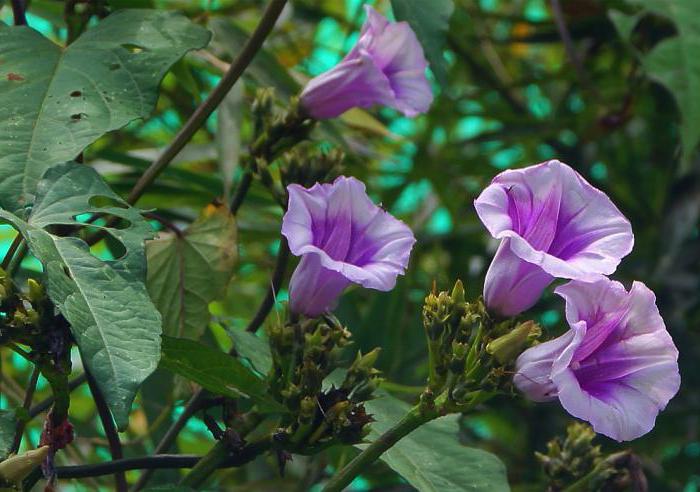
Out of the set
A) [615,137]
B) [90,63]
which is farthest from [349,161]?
[90,63]

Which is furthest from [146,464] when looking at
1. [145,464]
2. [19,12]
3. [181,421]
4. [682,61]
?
[682,61]

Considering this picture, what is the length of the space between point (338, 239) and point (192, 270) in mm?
236

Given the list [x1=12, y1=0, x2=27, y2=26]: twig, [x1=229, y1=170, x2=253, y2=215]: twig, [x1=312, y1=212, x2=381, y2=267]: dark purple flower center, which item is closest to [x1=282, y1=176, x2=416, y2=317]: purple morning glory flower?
[x1=312, y1=212, x2=381, y2=267]: dark purple flower center

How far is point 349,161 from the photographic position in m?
1.78

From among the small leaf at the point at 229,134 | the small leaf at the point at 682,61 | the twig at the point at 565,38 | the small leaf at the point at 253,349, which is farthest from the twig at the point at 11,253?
the twig at the point at 565,38

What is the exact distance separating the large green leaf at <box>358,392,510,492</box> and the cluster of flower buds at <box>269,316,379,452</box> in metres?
0.05

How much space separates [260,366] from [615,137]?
1296 mm

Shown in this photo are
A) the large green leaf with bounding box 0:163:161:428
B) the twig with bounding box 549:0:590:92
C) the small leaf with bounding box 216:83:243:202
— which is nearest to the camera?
the large green leaf with bounding box 0:163:161:428

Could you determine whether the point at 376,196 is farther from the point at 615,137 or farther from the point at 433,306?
the point at 433,306

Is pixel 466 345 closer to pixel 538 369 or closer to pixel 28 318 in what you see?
pixel 538 369

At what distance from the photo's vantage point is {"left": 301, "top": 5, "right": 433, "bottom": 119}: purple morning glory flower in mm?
1104

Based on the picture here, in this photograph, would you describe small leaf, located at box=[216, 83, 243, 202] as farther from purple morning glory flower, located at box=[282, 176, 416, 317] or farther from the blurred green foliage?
Answer: purple morning glory flower, located at box=[282, 176, 416, 317]

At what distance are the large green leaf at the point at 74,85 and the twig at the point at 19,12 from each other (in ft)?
0.15

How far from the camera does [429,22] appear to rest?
3.48 ft
